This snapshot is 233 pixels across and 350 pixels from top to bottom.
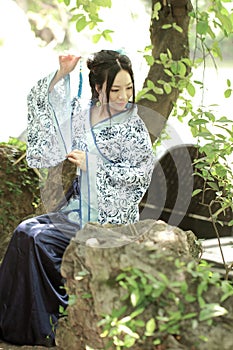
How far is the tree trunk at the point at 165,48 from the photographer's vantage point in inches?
154

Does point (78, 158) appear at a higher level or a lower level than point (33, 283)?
higher

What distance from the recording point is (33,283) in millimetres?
3174

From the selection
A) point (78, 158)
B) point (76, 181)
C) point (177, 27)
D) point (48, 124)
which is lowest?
point (76, 181)

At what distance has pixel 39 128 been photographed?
3.32m

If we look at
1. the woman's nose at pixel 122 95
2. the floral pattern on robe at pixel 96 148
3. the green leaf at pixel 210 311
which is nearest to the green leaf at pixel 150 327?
the green leaf at pixel 210 311

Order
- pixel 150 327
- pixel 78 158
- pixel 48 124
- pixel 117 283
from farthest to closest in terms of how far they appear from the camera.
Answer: pixel 48 124
pixel 78 158
pixel 117 283
pixel 150 327

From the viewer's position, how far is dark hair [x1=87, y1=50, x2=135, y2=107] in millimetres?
3195

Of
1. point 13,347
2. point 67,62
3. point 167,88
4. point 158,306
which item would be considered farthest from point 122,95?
point 158,306

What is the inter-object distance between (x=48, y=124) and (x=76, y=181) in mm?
264

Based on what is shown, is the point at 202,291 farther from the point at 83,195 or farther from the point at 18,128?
the point at 18,128

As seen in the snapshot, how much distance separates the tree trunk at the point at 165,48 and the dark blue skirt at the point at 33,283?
908 mm

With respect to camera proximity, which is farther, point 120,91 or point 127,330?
point 120,91

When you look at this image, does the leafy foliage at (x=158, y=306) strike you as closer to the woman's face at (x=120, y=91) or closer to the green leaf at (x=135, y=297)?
the green leaf at (x=135, y=297)

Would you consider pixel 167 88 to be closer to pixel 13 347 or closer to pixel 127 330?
pixel 13 347
